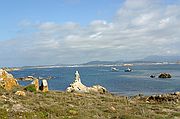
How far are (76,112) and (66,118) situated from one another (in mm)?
2278

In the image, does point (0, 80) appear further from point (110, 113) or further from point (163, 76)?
point (163, 76)

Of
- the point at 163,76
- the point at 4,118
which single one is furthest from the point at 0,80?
the point at 163,76

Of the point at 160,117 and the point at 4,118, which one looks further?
the point at 160,117

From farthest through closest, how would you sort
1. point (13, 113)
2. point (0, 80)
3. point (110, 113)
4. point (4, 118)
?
point (0, 80) → point (110, 113) → point (13, 113) → point (4, 118)

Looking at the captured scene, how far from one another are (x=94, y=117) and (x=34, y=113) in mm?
4531

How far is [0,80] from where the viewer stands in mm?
44219

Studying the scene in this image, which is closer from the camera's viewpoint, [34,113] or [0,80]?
[34,113]

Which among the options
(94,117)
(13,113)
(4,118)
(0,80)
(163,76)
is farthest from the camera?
(163,76)

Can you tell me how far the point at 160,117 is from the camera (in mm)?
27172

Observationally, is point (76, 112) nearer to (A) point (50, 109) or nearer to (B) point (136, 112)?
(A) point (50, 109)

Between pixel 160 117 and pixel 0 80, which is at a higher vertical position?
pixel 0 80

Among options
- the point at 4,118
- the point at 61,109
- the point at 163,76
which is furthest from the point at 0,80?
the point at 163,76

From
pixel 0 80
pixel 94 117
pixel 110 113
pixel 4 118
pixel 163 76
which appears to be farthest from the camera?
pixel 163 76

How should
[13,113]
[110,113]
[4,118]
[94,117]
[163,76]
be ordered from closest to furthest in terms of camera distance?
[4,118]
[13,113]
[94,117]
[110,113]
[163,76]
